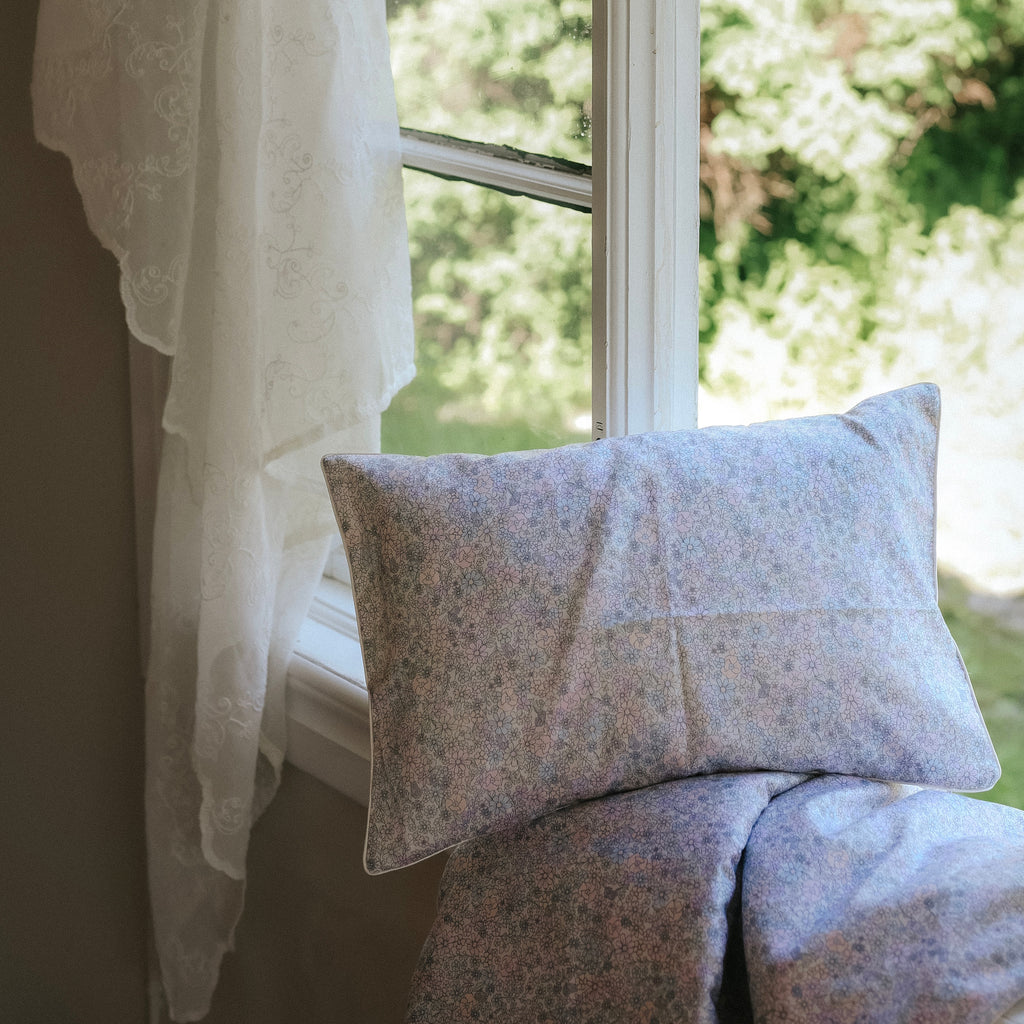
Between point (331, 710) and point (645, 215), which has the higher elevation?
point (645, 215)

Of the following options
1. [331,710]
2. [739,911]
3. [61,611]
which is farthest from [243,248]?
[61,611]

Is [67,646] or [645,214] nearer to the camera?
[645,214]

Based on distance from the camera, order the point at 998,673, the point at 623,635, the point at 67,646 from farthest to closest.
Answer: the point at 67,646 → the point at 998,673 → the point at 623,635

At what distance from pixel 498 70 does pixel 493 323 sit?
0.93ft

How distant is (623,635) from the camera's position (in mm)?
676

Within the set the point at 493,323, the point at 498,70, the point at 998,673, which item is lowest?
the point at 998,673

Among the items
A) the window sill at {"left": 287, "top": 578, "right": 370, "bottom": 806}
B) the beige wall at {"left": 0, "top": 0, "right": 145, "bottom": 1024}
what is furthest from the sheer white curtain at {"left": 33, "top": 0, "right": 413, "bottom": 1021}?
the beige wall at {"left": 0, "top": 0, "right": 145, "bottom": 1024}

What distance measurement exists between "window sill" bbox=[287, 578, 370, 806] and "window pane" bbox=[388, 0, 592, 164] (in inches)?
24.7

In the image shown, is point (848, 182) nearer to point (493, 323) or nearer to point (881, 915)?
point (493, 323)

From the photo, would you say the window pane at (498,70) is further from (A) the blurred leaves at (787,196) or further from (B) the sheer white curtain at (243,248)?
(B) the sheer white curtain at (243,248)

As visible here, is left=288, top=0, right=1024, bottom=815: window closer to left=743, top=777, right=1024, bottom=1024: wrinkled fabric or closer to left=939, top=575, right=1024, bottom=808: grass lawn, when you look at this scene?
left=939, top=575, right=1024, bottom=808: grass lawn

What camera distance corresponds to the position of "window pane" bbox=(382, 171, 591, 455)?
116 centimetres

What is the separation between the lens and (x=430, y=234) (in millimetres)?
1316

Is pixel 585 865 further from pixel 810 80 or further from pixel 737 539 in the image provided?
pixel 810 80
